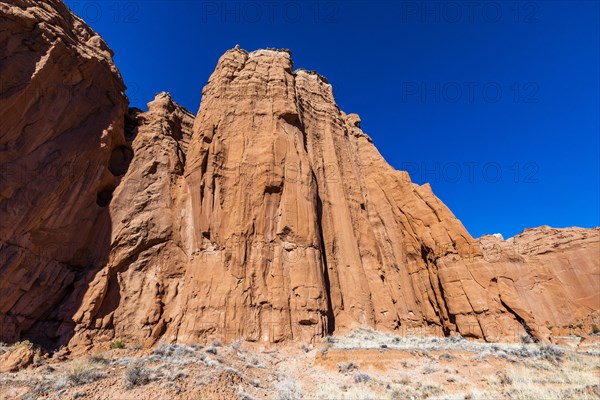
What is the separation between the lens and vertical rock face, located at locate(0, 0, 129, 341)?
17.7m

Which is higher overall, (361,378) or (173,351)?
(173,351)

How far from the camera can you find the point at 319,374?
48.9ft

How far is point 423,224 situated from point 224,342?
56.7 ft

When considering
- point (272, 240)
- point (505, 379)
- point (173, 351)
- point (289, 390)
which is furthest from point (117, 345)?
point (505, 379)

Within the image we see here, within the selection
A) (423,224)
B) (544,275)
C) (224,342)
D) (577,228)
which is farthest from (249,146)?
(577,228)

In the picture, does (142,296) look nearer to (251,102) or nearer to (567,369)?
(251,102)

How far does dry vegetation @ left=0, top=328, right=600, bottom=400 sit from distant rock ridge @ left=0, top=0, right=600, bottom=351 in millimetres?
2303

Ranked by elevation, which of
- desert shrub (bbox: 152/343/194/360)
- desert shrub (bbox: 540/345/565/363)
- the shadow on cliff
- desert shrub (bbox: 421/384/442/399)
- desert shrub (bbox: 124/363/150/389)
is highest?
the shadow on cliff

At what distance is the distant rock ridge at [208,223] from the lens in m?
18.6

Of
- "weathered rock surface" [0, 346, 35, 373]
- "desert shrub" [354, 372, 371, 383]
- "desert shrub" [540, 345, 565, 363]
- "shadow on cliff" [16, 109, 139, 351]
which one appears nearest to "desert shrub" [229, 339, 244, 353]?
"desert shrub" [354, 372, 371, 383]

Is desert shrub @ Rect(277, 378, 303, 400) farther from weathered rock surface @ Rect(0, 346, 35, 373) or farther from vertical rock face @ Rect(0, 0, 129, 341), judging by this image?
vertical rock face @ Rect(0, 0, 129, 341)

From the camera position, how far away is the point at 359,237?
26.9m

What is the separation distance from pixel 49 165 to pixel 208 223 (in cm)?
909

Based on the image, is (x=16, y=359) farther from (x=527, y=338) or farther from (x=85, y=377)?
(x=527, y=338)
